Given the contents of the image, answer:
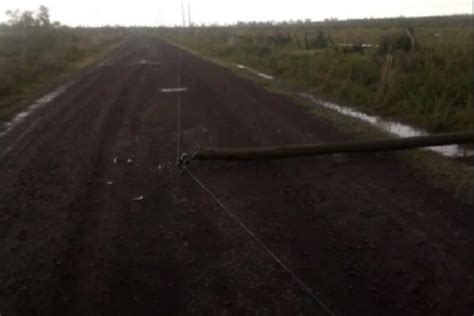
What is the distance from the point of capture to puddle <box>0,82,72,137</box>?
8625 mm

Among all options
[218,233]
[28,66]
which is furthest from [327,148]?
[28,66]

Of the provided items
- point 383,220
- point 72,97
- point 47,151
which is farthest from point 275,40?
point 383,220

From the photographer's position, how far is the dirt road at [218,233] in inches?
130

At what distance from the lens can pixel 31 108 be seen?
10.7 meters

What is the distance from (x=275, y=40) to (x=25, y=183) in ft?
74.1

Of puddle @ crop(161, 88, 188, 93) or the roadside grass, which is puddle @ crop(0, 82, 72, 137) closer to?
puddle @ crop(161, 88, 188, 93)

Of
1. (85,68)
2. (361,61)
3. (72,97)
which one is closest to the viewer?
(72,97)

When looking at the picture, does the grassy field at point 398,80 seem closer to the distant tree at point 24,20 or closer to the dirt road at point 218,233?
the dirt road at point 218,233

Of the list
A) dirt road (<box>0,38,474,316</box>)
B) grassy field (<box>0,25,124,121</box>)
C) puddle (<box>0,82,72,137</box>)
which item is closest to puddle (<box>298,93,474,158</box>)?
dirt road (<box>0,38,474,316</box>)

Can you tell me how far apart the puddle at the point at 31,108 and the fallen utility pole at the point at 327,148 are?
4501 mm

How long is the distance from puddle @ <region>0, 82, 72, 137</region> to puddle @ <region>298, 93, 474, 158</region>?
6704 millimetres

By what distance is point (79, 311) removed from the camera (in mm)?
3168

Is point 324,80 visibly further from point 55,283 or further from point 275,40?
point 275,40

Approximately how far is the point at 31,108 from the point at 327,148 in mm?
7714
